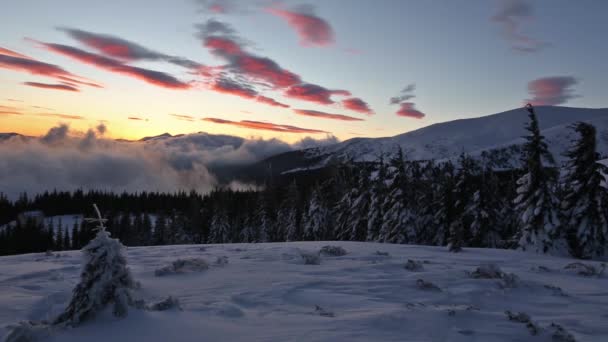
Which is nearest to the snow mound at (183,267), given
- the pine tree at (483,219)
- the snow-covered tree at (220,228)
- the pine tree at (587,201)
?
the pine tree at (587,201)

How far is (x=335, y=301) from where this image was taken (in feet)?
22.6

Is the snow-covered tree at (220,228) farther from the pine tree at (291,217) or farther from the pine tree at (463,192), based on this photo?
the pine tree at (463,192)

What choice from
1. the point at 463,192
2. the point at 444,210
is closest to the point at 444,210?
the point at 444,210

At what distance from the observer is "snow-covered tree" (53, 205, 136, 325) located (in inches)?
214

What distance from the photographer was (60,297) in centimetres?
726

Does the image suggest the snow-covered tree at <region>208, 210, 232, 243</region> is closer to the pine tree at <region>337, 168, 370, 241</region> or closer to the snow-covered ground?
the pine tree at <region>337, 168, 370, 241</region>

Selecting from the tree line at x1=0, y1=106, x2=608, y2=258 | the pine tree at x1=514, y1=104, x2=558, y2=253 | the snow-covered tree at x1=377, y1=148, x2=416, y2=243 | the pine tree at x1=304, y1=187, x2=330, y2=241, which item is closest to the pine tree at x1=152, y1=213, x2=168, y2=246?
the tree line at x1=0, y1=106, x2=608, y2=258

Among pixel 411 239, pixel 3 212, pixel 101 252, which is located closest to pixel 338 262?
pixel 101 252

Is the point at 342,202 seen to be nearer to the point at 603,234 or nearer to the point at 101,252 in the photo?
the point at 603,234

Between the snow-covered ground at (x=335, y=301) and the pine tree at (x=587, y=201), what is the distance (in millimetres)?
16536

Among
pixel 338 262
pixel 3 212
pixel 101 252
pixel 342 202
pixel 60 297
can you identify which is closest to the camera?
pixel 101 252

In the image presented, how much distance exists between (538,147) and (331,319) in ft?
75.9

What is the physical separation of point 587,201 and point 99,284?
27.9 metres

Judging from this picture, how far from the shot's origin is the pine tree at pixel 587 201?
2372cm
